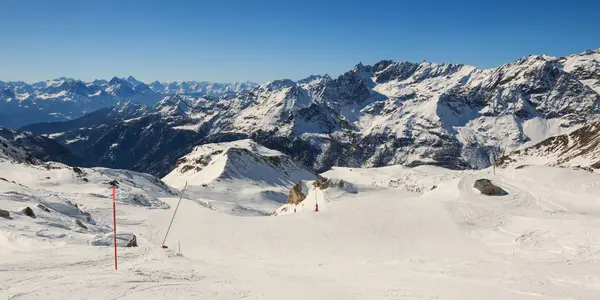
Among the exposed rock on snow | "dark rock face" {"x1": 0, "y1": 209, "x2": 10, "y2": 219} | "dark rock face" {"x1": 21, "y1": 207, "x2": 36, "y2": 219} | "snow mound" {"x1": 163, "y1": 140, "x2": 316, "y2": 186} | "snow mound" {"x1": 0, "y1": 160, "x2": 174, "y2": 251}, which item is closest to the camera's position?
"snow mound" {"x1": 0, "y1": 160, "x2": 174, "y2": 251}

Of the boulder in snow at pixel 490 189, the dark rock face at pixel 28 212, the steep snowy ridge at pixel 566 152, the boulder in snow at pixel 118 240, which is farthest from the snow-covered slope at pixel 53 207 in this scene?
the steep snowy ridge at pixel 566 152

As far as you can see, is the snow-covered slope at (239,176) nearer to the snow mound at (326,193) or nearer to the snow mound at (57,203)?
the snow mound at (57,203)

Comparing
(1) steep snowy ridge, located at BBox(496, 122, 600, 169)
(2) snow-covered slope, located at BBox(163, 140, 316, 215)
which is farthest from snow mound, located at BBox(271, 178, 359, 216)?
(1) steep snowy ridge, located at BBox(496, 122, 600, 169)

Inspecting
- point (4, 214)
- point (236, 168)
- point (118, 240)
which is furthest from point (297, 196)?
point (236, 168)

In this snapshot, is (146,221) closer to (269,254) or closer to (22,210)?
(22,210)

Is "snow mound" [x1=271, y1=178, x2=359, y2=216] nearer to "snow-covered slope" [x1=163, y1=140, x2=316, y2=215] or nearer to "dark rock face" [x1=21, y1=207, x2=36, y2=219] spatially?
"dark rock face" [x1=21, y1=207, x2=36, y2=219]
